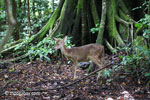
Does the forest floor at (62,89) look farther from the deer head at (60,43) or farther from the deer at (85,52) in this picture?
the deer head at (60,43)

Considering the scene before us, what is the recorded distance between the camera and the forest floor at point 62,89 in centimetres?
443

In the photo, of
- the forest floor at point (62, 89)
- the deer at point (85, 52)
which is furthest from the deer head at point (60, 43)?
the forest floor at point (62, 89)

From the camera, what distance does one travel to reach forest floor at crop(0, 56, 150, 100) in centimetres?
443

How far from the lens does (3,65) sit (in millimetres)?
7129

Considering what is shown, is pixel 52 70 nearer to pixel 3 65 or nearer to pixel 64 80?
pixel 64 80

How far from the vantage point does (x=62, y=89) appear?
4965mm

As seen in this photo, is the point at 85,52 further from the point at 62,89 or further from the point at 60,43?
the point at 62,89

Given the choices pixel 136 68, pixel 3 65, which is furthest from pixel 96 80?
pixel 3 65

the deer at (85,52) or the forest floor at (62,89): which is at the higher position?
the deer at (85,52)

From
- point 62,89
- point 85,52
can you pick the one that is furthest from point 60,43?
point 62,89

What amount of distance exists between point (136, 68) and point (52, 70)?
10.1ft

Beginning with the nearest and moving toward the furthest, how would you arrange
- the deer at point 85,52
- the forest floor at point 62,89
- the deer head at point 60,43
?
the forest floor at point 62,89
the deer at point 85,52
the deer head at point 60,43

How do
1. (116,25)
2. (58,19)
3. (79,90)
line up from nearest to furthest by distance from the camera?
(79,90) < (116,25) < (58,19)

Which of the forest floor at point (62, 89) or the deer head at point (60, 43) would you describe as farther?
the deer head at point (60, 43)
